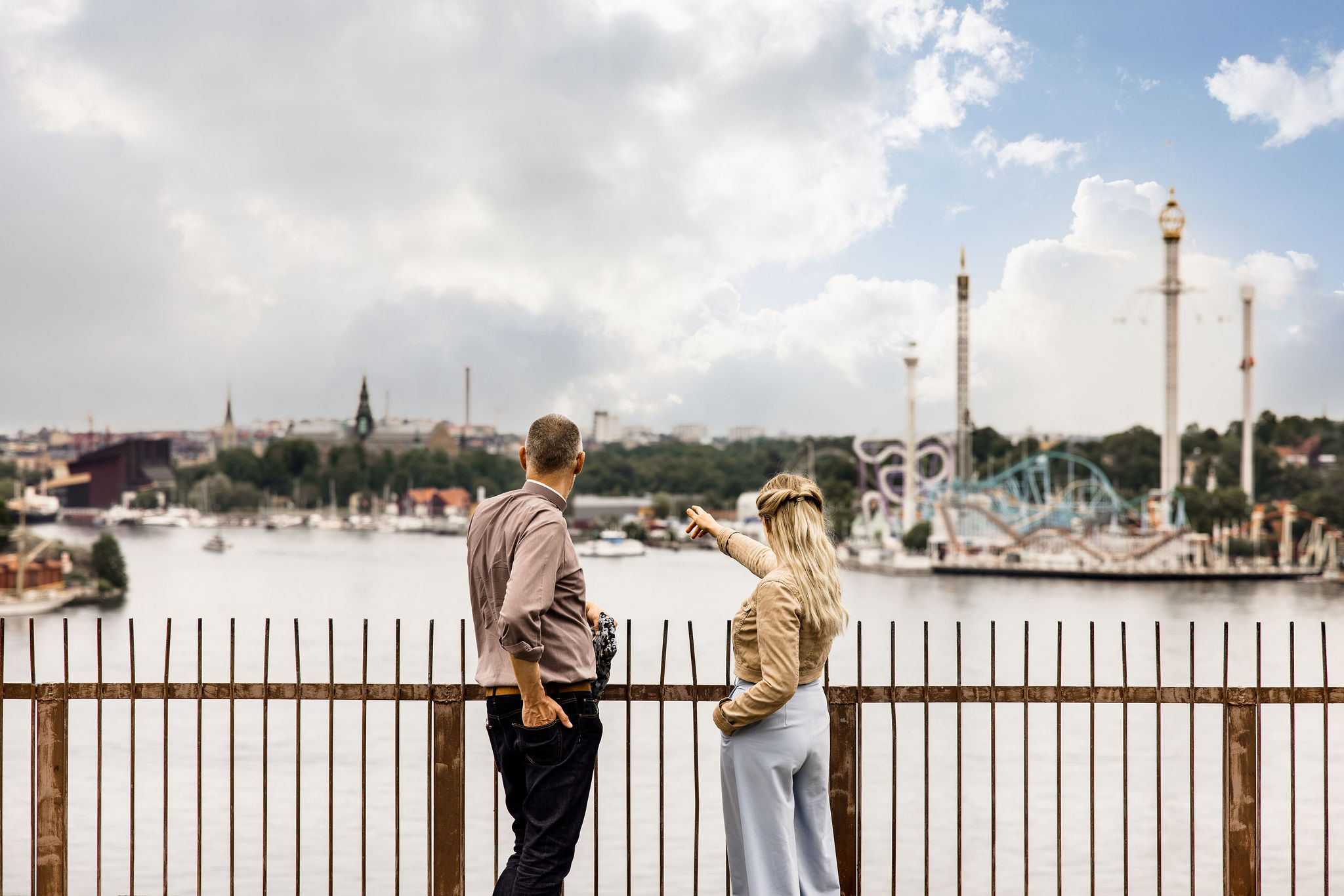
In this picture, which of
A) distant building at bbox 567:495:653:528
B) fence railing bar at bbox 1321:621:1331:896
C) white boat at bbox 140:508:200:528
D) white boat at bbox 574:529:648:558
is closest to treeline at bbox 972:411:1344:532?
distant building at bbox 567:495:653:528

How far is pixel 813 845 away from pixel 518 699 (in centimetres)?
92

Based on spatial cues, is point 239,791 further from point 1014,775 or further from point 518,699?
point 518,699

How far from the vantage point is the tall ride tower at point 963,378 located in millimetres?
115188

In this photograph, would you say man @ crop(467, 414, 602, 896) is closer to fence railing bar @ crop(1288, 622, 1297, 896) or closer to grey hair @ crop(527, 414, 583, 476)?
grey hair @ crop(527, 414, 583, 476)

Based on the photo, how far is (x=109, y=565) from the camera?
76938 mm

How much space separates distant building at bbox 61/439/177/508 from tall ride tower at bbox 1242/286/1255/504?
362 ft

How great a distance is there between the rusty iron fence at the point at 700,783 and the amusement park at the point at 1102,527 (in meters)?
31.2

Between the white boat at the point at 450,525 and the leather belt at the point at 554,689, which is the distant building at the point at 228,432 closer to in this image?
the white boat at the point at 450,525

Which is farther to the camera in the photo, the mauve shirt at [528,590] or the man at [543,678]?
the man at [543,678]

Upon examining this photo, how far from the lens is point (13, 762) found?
99.5ft

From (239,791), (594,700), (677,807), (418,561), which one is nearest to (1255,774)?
(594,700)

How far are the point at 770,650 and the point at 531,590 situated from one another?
0.64 meters

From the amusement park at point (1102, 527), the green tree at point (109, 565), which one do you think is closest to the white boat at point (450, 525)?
the amusement park at point (1102, 527)

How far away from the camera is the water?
21.7 metres
